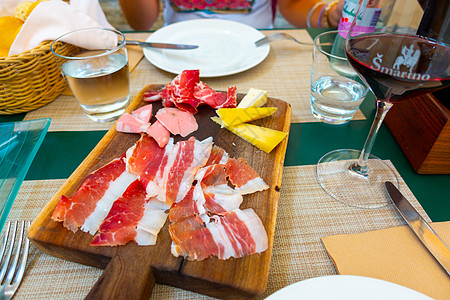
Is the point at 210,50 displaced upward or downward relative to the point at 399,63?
downward

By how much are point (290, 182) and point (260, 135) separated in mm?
151

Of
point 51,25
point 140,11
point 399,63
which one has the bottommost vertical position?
point 140,11

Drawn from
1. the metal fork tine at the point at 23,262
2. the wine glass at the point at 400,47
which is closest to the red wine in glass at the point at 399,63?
the wine glass at the point at 400,47

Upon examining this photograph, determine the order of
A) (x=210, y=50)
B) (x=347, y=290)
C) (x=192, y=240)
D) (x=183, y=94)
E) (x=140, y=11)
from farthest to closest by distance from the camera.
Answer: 1. (x=140, y=11)
2. (x=210, y=50)
3. (x=183, y=94)
4. (x=192, y=240)
5. (x=347, y=290)

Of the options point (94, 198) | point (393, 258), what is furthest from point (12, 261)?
point (393, 258)

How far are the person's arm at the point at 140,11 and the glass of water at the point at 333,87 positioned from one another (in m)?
1.37

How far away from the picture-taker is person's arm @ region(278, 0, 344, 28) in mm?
1508

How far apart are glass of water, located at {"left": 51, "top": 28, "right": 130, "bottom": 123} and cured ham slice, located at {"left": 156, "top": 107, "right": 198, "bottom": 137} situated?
0.53 ft

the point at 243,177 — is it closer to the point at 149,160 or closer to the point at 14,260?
the point at 149,160

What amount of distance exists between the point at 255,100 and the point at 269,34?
614mm

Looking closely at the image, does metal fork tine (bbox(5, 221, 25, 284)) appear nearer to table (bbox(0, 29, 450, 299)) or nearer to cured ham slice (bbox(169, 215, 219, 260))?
table (bbox(0, 29, 450, 299))

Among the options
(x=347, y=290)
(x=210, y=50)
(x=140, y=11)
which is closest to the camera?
(x=347, y=290)

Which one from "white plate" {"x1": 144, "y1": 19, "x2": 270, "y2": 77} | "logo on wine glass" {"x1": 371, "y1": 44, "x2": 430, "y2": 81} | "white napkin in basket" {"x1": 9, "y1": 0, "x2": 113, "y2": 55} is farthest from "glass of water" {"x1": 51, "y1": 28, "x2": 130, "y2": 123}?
"logo on wine glass" {"x1": 371, "y1": 44, "x2": 430, "y2": 81}

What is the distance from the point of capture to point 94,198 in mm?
685
